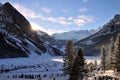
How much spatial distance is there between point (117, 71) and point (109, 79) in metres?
14.2

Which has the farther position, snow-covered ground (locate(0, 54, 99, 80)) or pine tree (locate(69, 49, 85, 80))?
snow-covered ground (locate(0, 54, 99, 80))

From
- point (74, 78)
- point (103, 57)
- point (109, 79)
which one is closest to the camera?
point (74, 78)

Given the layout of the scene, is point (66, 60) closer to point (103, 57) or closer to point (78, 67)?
point (78, 67)

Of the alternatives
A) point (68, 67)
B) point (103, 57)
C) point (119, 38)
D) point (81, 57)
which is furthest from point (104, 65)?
point (81, 57)

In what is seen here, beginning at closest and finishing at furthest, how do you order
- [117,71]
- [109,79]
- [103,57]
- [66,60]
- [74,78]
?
[74,78] → [109,79] → [66,60] → [117,71] → [103,57]

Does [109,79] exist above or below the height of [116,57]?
below

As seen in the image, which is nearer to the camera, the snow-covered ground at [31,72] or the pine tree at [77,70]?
the pine tree at [77,70]

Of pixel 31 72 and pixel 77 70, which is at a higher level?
pixel 77 70

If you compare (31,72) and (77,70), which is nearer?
(77,70)

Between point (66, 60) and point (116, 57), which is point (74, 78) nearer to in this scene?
point (66, 60)

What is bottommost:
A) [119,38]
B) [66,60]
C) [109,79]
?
[109,79]

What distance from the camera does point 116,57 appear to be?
245 ft

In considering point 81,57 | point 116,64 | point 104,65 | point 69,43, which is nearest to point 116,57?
point 116,64

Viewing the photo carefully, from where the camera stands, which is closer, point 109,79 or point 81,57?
point 81,57
